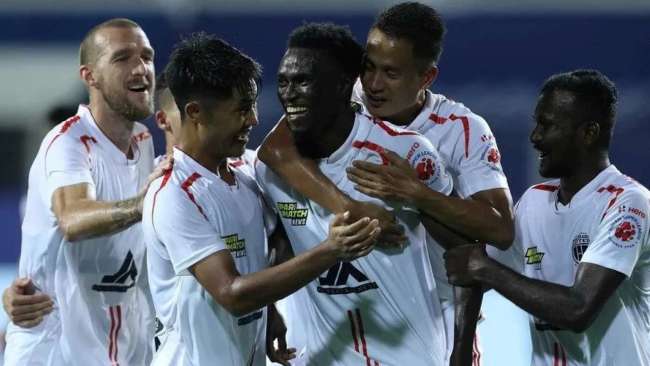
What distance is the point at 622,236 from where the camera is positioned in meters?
4.41

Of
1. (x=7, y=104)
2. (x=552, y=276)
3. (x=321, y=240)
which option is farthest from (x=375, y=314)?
(x=7, y=104)

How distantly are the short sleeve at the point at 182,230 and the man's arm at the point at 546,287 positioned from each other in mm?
872

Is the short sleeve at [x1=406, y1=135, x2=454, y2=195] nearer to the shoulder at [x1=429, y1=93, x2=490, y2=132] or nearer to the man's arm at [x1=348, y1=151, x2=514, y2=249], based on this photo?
the man's arm at [x1=348, y1=151, x2=514, y2=249]

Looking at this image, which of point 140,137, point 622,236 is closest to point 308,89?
point 622,236

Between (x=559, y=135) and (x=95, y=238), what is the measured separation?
6.16 feet

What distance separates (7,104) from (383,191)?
766 centimetres

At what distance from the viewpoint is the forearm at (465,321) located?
4359 millimetres

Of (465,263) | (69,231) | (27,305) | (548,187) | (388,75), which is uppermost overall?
(388,75)

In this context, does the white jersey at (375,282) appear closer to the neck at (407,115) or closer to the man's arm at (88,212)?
the neck at (407,115)

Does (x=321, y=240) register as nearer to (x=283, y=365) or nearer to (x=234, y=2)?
(x=283, y=365)

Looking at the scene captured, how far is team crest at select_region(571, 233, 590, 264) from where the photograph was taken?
14.9ft

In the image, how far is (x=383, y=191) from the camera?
13.9 ft

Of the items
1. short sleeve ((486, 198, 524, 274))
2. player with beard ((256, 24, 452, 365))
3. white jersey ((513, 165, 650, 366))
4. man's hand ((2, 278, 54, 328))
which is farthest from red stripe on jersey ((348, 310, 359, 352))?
man's hand ((2, 278, 54, 328))

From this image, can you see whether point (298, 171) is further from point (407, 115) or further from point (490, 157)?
point (490, 157)
